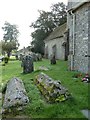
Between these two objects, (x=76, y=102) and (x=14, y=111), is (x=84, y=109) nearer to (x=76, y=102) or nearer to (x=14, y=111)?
(x=76, y=102)

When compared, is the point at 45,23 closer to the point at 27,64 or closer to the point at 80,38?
the point at 27,64

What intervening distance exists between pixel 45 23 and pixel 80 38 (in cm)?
3312

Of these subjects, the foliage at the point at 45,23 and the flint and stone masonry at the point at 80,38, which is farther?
the foliage at the point at 45,23

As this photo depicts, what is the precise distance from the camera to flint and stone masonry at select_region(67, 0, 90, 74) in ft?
50.5

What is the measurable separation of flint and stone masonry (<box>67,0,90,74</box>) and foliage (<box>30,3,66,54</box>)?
31404 mm

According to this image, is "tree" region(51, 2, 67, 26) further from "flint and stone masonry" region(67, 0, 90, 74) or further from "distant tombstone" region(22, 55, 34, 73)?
"distant tombstone" region(22, 55, 34, 73)

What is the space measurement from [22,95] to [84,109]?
6.04 feet

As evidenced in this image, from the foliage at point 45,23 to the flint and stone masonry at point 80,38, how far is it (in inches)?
1236

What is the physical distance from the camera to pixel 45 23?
162 feet

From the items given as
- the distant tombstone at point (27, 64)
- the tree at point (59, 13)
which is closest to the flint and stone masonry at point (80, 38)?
the distant tombstone at point (27, 64)

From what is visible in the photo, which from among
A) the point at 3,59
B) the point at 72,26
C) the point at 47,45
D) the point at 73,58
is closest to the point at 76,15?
the point at 72,26

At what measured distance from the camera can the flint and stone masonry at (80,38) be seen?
15.4 metres

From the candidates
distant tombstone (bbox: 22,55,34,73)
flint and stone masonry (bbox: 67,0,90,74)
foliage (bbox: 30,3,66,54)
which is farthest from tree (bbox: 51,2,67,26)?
distant tombstone (bbox: 22,55,34,73)

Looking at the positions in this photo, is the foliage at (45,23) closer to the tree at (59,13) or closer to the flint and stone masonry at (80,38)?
the tree at (59,13)
